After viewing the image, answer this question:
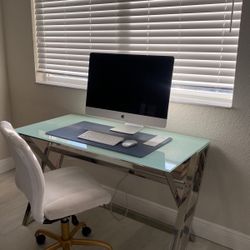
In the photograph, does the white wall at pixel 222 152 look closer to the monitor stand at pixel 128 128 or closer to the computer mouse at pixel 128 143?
the monitor stand at pixel 128 128

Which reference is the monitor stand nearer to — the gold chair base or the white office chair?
the white office chair

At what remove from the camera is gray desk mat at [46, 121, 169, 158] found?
179 cm

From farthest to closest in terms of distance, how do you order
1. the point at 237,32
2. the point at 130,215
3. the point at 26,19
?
the point at 26,19 < the point at 130,215 < the point at 237,32

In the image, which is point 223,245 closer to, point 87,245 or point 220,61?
point 87,245

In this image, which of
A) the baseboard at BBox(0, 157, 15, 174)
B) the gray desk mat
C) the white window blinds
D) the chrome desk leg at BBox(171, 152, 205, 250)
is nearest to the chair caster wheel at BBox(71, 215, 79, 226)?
the gray desk mat

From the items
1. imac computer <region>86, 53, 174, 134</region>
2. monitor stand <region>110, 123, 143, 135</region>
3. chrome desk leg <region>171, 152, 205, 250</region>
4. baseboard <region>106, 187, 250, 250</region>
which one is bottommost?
baseboard <region>106, 187, 250, 250</region>

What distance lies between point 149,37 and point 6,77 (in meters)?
1.55

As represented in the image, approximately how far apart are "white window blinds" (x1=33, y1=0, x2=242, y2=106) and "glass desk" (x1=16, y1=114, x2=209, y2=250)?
0.33 metres

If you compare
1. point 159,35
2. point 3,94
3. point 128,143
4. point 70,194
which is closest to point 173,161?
point 128,143

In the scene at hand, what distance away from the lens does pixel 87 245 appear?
2047 mm

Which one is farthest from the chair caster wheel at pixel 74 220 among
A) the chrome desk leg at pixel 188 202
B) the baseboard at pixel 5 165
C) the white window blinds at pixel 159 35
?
the baseboard at pixel 5 165

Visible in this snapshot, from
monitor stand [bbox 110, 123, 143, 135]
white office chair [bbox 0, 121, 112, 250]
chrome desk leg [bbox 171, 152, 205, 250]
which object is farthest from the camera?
monitor stand [bbox 110, 123, 143, 135]

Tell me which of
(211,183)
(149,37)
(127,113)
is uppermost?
(149,37)

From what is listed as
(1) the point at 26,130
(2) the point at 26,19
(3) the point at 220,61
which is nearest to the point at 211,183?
(3) the point at 220,61
